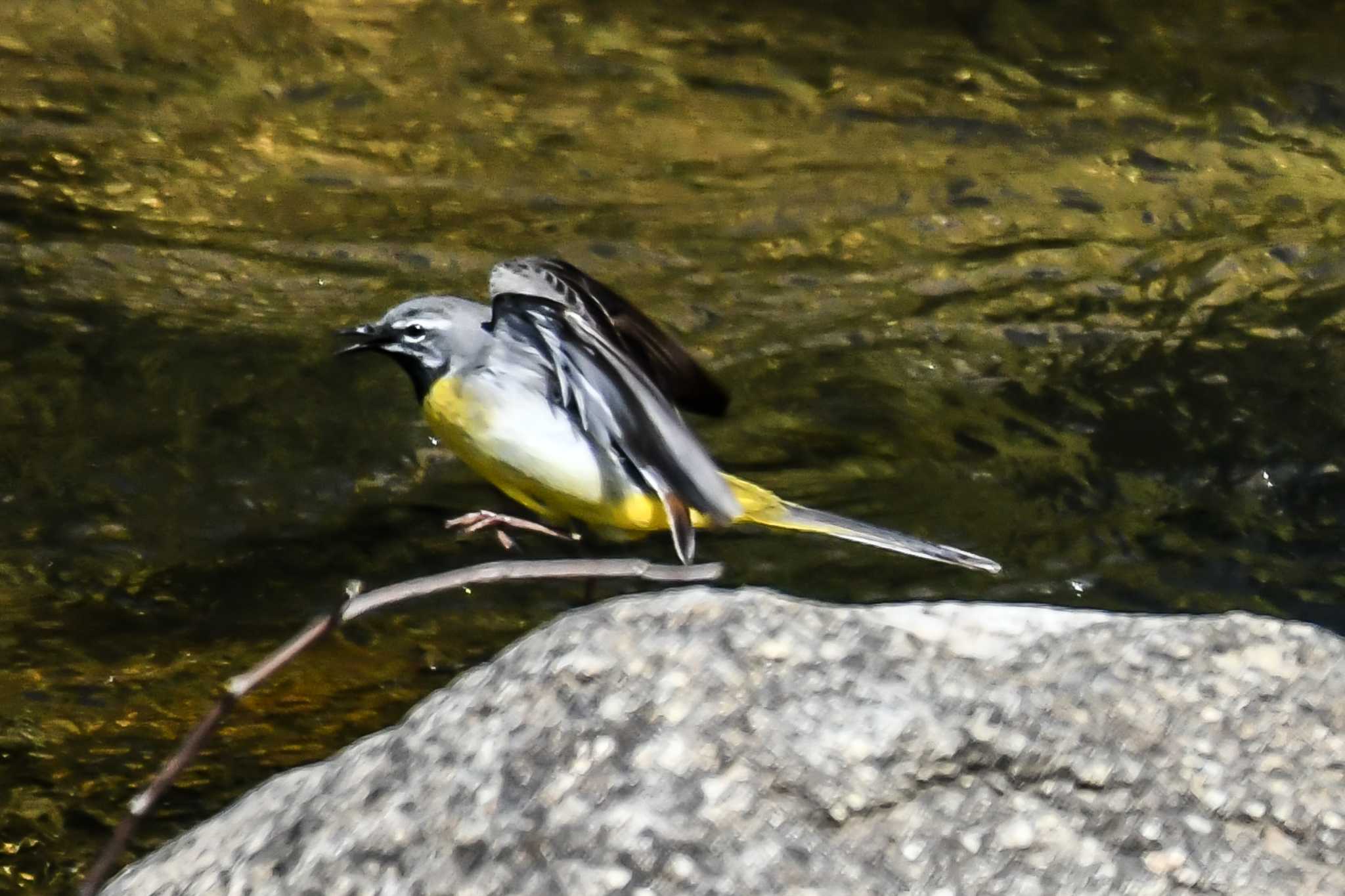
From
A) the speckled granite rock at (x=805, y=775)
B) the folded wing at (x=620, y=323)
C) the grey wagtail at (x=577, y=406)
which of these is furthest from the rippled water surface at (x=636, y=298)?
the speckled granite rock at (x=805, y=775)

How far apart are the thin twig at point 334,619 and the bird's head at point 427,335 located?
2.49m

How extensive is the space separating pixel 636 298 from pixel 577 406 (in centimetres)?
175

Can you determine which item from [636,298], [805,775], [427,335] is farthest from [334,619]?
[636,298]

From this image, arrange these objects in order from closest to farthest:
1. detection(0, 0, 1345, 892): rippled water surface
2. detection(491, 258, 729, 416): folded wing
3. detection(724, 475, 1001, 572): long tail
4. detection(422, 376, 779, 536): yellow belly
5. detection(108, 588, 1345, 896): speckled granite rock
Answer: detection(108, 588, 1345, 896): speckled granite rock, detection(491, 258, 729, 416): folded wing, detection(422, 376, 779, 536): yellow belly, detection(724, 475, 1001, 572): long tail, detection(0, 0, 1345, 892): rippled water surface

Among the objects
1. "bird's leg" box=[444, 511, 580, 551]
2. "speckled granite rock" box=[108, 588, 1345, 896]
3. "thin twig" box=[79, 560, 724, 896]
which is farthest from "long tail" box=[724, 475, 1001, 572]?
"thin twig" box=[79, 560, 724, 896]

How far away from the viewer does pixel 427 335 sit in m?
4.61

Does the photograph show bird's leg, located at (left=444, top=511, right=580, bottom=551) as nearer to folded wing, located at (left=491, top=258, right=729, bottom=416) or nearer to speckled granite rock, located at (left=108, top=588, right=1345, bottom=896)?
folded wing, located at (left=491, top=258, right=729, bottom=416)

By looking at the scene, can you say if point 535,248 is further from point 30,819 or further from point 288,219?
point 30,819

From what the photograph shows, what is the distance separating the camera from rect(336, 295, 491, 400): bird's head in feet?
15.0

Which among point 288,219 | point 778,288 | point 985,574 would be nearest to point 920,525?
point 985,574

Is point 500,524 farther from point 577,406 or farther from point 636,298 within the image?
point 636,298

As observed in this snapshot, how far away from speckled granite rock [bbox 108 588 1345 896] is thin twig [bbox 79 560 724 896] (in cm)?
52

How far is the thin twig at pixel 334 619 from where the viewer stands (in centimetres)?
188

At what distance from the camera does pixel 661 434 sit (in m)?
4.29
